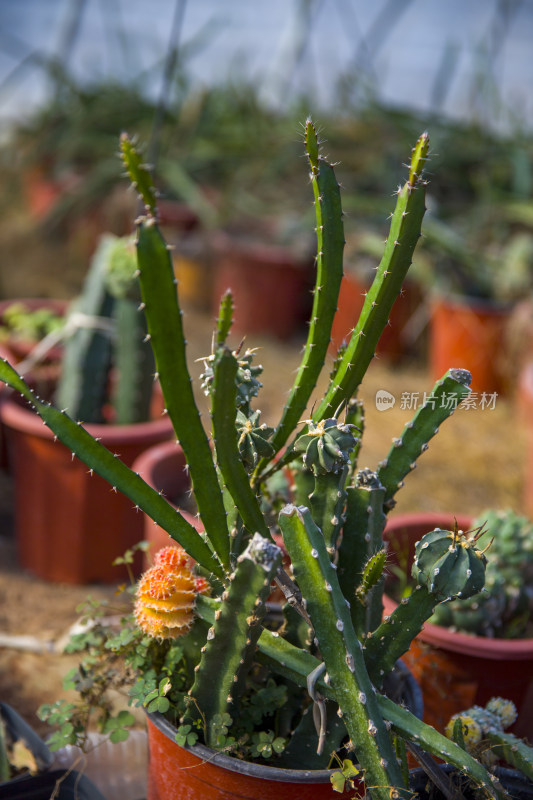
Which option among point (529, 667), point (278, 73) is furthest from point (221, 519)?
point (278, 73)

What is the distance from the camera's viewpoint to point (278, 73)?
5039 millimetres

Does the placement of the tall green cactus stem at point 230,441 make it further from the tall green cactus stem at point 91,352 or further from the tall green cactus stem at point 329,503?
the tall green cactus stem at point 91,352

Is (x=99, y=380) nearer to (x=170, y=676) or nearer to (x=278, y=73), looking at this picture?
(x=170, y=676)

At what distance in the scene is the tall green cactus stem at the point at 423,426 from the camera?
96 centimetres

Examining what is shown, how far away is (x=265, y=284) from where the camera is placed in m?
4.11

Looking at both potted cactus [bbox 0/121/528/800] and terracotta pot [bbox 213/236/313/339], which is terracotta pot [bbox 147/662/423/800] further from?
terracotta pot [bbox 213/236/313/339]

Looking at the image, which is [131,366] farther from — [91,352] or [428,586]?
[428,586]

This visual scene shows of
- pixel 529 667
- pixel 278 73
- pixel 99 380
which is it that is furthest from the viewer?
pixel 278 73

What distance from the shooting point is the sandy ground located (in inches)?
70.6

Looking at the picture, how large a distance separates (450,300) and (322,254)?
2767 mm

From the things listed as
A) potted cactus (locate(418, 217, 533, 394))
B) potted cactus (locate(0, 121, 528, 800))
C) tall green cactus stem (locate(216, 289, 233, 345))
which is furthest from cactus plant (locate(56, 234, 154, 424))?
potted cactus (locate(418, 217, 533, 394))

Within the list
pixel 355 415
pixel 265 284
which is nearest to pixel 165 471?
pixel 355 415

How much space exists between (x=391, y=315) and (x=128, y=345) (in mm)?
1992

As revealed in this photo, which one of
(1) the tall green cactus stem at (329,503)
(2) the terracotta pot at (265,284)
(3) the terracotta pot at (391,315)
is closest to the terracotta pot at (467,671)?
(1) the tall green cactus stem at (329,503)
